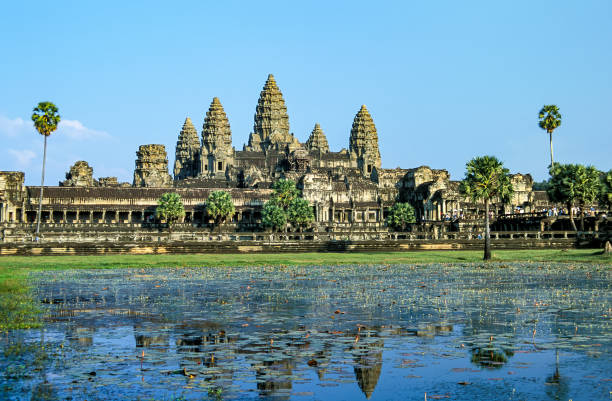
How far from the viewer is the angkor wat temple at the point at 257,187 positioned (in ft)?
430

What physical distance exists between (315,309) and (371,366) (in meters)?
9.40

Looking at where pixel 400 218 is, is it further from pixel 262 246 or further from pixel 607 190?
pixel 262 246

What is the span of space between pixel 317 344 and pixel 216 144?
170046 mm

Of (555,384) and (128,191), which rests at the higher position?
(128,191)

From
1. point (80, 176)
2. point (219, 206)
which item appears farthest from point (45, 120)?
point (80, 176)

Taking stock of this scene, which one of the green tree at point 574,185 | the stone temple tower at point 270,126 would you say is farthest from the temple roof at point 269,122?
the green tree at point 574,185

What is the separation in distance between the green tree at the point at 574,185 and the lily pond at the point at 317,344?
5789cm

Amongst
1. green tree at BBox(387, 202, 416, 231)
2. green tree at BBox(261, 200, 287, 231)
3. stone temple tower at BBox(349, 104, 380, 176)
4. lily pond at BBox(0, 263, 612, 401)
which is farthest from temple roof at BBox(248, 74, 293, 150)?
lily pond at BBox(0, 263, 612, 401)

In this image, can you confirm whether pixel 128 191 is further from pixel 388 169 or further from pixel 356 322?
pixel 356 322

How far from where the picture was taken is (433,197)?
474 feet

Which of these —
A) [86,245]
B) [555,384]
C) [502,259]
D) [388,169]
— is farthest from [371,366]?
[388,169]

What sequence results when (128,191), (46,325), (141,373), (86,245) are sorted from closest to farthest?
1. (141,373)
2. (46,325)
3. (86,245)
4. (128,191)

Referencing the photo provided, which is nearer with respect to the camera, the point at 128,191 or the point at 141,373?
the point at 141,373

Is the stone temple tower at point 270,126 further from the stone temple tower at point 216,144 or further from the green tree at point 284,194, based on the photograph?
the green tree at point 284,194
